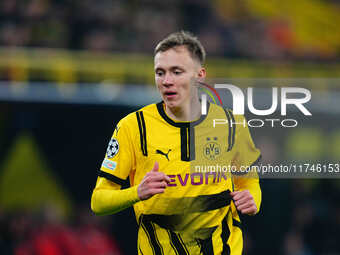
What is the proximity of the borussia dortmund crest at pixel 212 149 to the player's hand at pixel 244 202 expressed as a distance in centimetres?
33

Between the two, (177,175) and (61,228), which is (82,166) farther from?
(177,175)

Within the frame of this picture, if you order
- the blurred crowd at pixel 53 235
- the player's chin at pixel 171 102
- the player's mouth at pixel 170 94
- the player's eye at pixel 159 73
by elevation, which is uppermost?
the player's eye at pixel 159 73

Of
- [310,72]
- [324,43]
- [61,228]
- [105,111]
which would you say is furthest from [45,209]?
[324,43]

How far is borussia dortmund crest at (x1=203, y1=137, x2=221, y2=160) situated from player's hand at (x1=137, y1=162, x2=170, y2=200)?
0.57 metres

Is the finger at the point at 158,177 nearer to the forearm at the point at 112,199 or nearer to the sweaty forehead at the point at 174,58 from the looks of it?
the forearm at the point at 112,199

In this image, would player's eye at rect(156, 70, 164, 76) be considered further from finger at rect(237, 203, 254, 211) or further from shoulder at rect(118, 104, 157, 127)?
finger at rect(237, 203, 254, 211)

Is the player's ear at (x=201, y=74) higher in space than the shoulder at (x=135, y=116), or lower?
higher

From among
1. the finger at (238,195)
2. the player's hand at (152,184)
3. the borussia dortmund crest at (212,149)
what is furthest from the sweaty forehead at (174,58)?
the finger at (238,195)

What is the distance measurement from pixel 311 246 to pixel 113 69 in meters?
4.82

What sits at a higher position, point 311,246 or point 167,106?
point 167,106

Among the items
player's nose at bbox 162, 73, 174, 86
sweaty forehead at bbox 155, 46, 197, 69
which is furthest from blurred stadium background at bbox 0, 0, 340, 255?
player's nose at bbox 162, 73, 174, 86

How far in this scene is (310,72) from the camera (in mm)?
12953

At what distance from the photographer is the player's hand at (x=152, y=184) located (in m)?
3.87

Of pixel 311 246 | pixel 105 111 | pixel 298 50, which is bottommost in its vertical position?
pixel 311 246
